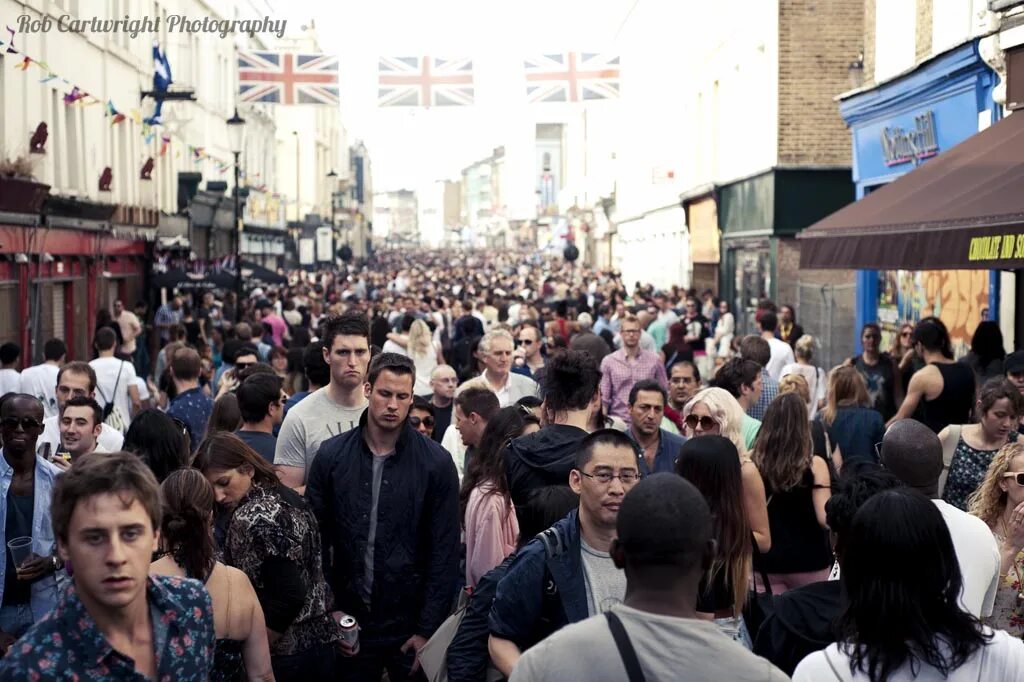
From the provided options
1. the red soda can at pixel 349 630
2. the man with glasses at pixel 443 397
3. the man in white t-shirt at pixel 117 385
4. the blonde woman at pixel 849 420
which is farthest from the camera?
the man in white t-shirt at pixel 117 385

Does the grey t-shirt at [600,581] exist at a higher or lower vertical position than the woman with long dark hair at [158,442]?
lower

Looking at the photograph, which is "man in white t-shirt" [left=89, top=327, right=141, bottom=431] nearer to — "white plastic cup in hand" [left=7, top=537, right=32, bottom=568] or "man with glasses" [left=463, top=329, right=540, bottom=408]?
"man with glasses" [left=463, top=329, right=540, bottom=408]

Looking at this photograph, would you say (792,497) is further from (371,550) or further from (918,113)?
(918,113)

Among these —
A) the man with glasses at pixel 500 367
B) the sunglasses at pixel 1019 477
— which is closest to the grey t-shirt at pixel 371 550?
the sunglasses at pixel 1019 477

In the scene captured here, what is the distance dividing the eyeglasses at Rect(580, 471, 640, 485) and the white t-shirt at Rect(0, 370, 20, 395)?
881cm

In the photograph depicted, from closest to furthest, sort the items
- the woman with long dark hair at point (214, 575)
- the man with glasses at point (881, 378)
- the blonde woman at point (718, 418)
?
the woman with long dark hair at point (214, 575) → the blonde woman at point (718, 418) → the man with glasses at point (881, 378)

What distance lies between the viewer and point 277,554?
204 inches

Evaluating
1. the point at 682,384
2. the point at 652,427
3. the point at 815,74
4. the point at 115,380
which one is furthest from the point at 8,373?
the point at 815,74

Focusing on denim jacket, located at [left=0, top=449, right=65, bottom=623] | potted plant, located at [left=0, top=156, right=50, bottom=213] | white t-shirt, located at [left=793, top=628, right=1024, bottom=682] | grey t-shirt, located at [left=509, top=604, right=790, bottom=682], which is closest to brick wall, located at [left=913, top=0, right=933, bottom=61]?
potted plant, located at [left=0, top=156, right=50, bottom=213]

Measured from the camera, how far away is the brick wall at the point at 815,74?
1000 inches

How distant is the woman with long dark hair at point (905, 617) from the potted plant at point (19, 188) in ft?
54.7

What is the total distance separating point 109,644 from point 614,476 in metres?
1.68

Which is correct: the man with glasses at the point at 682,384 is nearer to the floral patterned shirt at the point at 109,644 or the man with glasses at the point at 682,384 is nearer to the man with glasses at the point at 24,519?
the man with glasses at the point at 24,519

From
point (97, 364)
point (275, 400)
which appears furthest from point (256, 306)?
point (275, 400)
